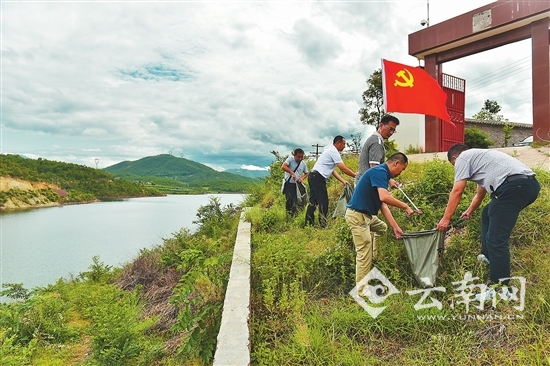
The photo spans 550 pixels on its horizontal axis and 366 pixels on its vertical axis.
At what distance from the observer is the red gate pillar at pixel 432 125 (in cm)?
1076

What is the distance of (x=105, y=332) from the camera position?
408 centimetres

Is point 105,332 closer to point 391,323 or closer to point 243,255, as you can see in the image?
point 243,255

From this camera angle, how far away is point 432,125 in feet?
35.6

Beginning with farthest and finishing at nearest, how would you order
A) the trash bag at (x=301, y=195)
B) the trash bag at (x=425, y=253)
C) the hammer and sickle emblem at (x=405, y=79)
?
the hammer and sickle emblem at (x=405, y=79)
the trash bag at (x=301, y=195)
the trash bag at (x=425, y=253)

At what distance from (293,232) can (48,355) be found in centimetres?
404

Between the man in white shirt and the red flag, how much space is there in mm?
2350

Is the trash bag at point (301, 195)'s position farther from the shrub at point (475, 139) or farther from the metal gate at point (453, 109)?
the shrub at point (475, 139)

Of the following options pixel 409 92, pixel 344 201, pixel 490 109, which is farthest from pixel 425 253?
pixel 490 109

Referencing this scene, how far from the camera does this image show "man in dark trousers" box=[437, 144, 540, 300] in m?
3.03

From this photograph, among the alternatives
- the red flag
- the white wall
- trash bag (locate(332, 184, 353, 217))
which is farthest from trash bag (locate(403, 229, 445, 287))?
the white wall

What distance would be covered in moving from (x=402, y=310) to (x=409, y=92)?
21.3 ft

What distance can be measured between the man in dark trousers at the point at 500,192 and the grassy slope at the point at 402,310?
1.10ft

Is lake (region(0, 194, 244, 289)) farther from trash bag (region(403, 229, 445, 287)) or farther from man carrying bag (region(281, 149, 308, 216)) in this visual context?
trash bag (region(403, 229, 445, 287))

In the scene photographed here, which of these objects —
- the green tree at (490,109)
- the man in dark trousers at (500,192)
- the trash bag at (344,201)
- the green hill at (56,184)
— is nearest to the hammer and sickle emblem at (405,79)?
the trash bag at (344,201)
